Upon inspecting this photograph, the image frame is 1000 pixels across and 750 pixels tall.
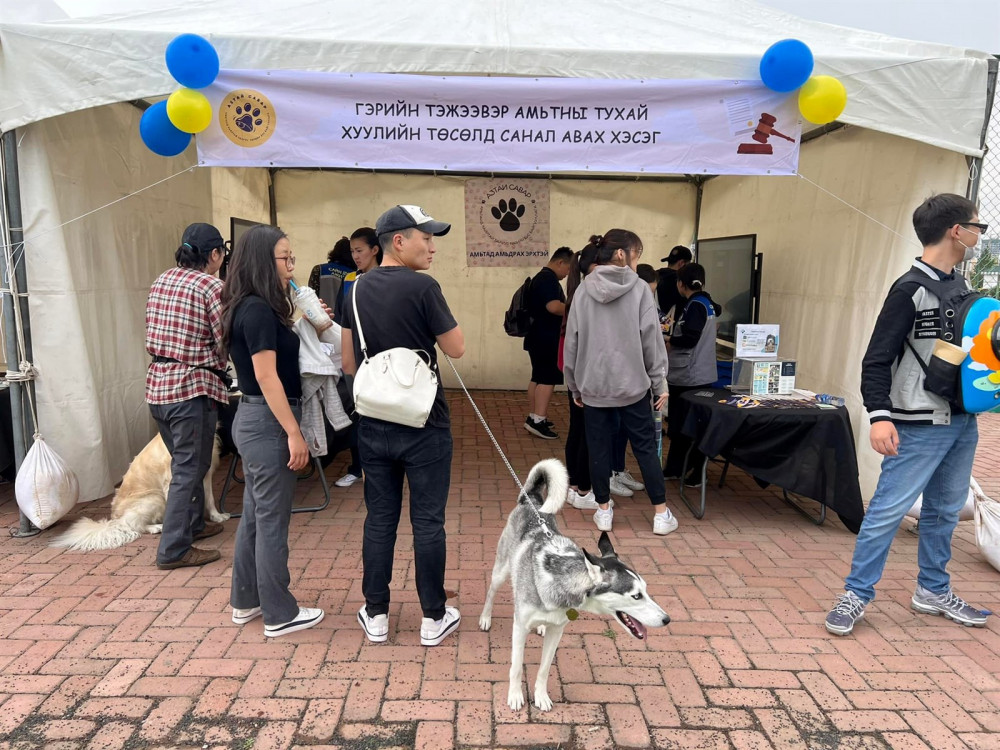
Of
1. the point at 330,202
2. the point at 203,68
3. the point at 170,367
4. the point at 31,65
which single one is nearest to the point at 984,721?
the point at 170,367

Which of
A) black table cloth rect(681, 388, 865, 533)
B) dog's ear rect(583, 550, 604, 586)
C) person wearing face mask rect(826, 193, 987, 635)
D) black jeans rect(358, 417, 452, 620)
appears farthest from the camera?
black table cloth rect(681, 388, 865, 533)

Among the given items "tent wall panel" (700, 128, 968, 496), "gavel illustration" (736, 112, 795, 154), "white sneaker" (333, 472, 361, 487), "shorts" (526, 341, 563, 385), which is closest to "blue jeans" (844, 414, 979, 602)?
"tent wall panel" (700, 128, 968, 496)

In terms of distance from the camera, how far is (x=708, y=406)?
4152 millimetres

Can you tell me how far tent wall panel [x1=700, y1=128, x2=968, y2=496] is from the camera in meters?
4.02

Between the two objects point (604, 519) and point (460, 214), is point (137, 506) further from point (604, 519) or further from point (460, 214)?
point (460, 214)

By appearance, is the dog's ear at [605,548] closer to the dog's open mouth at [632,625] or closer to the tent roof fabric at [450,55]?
the dog's open mouth at [632,625]

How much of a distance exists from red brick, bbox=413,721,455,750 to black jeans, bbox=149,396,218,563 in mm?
1871

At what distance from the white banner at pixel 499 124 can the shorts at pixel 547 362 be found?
2584 millimetres

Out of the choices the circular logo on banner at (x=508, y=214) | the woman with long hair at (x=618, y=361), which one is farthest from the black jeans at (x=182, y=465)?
the circular logo on banner at (x=508, y=214)

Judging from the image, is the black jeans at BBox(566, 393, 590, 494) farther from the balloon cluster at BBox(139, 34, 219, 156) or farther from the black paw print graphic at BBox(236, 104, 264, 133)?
the balloon cluster at BBox(139, 34, 219, 156)

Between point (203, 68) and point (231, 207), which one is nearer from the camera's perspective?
point (203, 68)

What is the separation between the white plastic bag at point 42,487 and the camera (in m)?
3.73

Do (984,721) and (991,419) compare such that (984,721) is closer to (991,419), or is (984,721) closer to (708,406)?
(708,406)

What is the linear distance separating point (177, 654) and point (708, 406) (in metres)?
3.29
